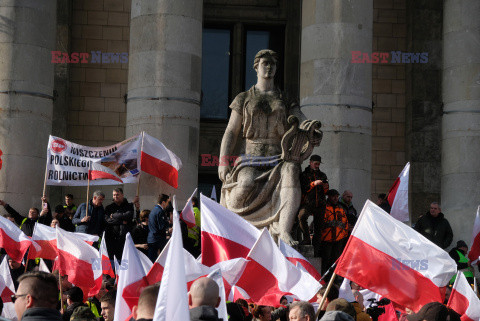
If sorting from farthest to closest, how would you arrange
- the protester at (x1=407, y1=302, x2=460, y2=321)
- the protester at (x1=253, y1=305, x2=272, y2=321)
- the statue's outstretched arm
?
the statue's outstretched arm → the protester at (x1=253, y1=305, x2=272, y2=321) → the protester at (x1=407, y1=302, x2=460, y2=321)

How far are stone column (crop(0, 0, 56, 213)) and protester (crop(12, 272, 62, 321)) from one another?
17341 millimetres

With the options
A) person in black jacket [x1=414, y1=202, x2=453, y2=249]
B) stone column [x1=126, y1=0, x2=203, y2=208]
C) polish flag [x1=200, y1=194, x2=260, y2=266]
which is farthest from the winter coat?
polish flag [x1=200, y1=194, x2=260, y2=266]

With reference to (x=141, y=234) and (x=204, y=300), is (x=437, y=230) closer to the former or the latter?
(x=141, y=234)

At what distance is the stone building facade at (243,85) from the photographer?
2508cm

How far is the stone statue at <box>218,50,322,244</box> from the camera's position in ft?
60.2

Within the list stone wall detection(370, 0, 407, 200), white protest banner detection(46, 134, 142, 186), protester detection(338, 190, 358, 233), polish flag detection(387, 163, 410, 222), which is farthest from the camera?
stone wall detection(370, 0, 407, 200)

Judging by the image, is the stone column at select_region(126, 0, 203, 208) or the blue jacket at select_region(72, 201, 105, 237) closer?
the blue jacket at select_region(72, 201, 105, 237)

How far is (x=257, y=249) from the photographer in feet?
38.8

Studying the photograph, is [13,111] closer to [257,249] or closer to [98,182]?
[98,182]

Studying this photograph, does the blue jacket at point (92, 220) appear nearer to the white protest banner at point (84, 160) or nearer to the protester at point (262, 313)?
the white protest banner at point (84, 160)

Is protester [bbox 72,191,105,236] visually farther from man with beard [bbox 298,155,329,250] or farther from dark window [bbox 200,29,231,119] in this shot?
dark window [bbox 200,29,231,119]

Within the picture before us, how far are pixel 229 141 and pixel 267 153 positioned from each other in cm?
68

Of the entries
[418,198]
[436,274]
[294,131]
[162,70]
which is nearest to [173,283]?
[436,274]
